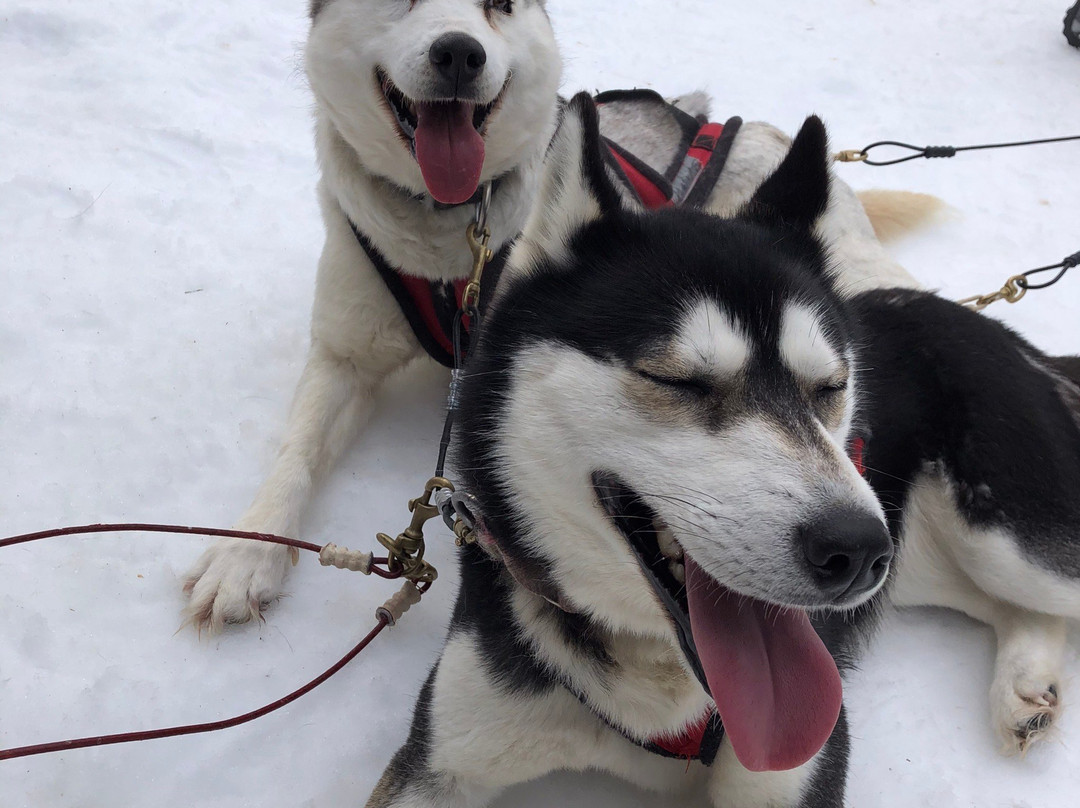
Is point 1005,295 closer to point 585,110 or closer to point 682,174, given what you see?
point 682,174

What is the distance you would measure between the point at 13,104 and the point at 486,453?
11.3ft

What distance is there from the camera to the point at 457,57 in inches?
77.5

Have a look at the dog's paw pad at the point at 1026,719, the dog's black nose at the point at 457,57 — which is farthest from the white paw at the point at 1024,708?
the dog's black nose at the point at 457,57

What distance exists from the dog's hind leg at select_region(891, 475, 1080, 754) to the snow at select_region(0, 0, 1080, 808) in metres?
0.06

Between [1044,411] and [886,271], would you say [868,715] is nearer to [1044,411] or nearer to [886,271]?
[1044,411]

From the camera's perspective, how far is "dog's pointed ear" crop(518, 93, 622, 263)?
136 centimetres

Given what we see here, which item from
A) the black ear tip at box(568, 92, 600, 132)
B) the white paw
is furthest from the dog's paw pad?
the black ear tip at box(568, 92, 600, 132)

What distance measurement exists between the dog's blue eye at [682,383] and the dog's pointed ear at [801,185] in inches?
20.1

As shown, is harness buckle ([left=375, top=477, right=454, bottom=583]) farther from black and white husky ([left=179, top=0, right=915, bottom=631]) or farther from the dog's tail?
the dog's tail

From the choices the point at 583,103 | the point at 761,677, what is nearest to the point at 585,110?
the point at 583,103

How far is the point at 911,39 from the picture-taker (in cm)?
538

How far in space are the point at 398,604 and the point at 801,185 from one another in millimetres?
1259

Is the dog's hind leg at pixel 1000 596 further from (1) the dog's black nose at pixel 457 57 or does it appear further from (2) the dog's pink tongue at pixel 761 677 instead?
(1) the dog's black nose at pixel 457 57

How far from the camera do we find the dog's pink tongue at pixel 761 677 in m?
1.17
